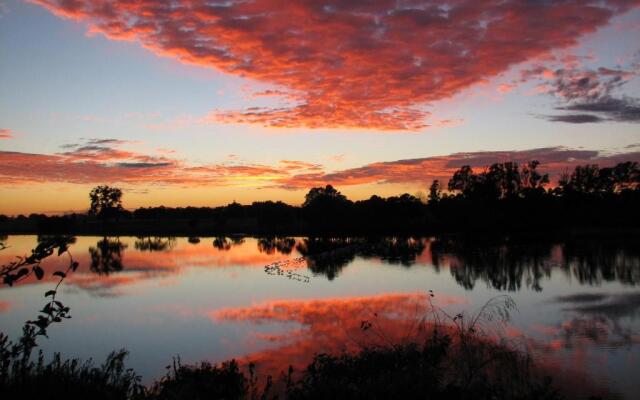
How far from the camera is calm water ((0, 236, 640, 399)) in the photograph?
19.3 metres

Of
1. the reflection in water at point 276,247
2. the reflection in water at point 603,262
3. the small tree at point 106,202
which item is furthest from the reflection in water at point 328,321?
the small tree at point 106,202

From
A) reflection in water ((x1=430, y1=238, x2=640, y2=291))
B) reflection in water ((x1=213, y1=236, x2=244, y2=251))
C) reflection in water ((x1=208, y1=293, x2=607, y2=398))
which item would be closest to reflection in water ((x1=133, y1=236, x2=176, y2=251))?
reflection in water ((x1=213, y1=236, x2=244, y2=251))

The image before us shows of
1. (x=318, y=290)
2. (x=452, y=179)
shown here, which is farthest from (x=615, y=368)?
(x=452, y=179)

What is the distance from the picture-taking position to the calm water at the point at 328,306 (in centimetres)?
1934

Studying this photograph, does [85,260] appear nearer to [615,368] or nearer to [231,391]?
[231,391]

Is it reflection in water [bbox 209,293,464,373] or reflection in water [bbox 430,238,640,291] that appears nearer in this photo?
reflection in water [bbox 209,293,464,373]

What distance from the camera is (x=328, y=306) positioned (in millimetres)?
30156

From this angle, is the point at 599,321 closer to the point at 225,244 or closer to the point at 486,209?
the point at 225,244

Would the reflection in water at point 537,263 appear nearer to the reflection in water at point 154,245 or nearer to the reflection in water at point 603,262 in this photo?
the reflection in water at point 603,262

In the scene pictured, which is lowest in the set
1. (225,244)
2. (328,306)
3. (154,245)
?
(328,306)

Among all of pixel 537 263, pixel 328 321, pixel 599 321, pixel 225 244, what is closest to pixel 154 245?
pixel 225 244

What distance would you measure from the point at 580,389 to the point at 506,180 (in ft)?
445

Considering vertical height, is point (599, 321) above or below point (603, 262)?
below

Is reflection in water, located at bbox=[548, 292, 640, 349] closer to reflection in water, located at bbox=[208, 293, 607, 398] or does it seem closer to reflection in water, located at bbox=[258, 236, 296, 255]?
reflection in water, located at bbox=[208, 293, 607, 398]
